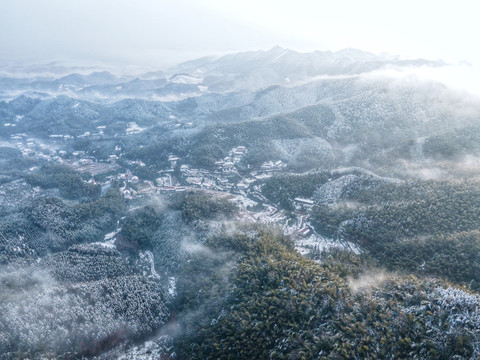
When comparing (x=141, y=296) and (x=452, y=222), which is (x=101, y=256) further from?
(x=452, y=222)

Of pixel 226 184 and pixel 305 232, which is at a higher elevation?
pixel 305 232

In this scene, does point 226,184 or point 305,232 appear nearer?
point 305,232

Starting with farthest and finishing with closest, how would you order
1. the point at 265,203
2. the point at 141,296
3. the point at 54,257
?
the point at 265,203 → the point at 54,257 → the point at 141,296

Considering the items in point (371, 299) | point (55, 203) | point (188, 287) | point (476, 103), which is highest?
point (476, 103)

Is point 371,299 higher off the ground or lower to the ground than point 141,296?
higher

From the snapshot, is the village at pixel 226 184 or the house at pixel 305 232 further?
the village at pixel 226 184

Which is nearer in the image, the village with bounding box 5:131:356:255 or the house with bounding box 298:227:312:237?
the house with bounding box 298:227:312:237

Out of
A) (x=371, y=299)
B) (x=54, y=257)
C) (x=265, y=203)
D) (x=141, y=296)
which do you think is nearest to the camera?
(x=371, y=299)

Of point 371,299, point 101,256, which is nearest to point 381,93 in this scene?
point 371,299

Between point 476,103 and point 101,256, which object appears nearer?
point 101,256

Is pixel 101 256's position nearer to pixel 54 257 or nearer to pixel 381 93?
pixel 54 257
